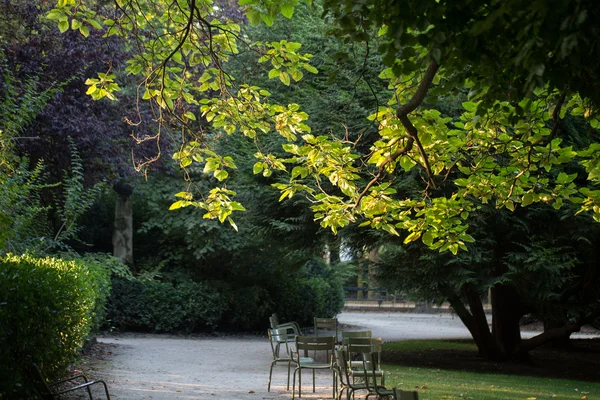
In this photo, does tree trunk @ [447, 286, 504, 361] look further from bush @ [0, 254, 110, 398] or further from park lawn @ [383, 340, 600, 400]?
bush @ [0, 254, 110, 398]

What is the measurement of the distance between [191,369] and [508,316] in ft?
24.5

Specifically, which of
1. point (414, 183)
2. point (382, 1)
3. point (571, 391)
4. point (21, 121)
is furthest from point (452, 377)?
point (382, 1)

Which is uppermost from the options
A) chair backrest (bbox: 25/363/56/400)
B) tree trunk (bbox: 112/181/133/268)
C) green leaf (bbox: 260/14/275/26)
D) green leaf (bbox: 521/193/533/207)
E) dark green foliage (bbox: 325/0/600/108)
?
tree trunk (bbox: 112/181/133/268)

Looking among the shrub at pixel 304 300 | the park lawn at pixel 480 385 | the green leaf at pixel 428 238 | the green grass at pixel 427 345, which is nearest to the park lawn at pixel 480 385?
the park lawn at pixel 480 385

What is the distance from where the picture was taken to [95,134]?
661 inches

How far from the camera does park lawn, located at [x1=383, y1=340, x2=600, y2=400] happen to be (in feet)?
35.0

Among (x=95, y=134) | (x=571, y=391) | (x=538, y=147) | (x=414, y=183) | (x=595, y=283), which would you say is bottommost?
(x=571, y=391)

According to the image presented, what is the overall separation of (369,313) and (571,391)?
84.5 ft

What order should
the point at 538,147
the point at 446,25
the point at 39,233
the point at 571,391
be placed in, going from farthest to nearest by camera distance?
the point at 39,233 < the point at 571,391 < the point at 538,147 < the point at 446,25

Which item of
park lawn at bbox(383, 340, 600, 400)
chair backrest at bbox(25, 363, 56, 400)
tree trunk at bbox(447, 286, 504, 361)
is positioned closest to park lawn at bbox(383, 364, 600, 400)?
park lawn at bbox(383, 340, 600, 400)

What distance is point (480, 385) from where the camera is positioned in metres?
11.8

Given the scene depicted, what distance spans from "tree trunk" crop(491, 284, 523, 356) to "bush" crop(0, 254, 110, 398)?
10030 millimetres

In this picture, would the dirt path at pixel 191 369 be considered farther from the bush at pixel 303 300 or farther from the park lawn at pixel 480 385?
the bush at pixel 303 300

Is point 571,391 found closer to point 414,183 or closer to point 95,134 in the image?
point 414,183
